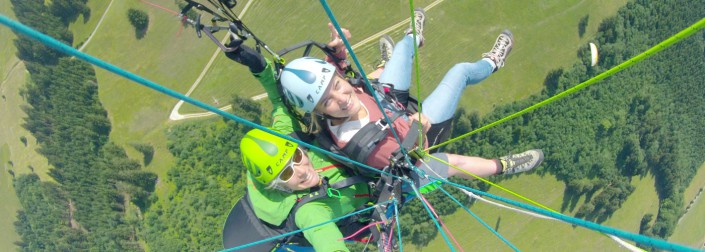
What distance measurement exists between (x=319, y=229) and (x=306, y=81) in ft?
4.39

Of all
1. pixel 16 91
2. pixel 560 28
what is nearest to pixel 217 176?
pixel 16 91

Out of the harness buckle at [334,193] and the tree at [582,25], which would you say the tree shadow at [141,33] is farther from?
the tree at [582,25]

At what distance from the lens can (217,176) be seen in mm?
9391

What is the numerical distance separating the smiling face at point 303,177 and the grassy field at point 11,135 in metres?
12.0

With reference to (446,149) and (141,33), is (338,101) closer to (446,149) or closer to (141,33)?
(446,149)

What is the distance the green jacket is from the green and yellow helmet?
33cm

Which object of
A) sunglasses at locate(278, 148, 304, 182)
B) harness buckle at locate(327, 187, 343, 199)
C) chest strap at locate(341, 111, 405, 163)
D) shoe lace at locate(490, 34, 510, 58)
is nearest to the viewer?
sunglasses at locate(278, 148, 304, 182)

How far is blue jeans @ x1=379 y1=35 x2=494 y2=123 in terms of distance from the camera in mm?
4496

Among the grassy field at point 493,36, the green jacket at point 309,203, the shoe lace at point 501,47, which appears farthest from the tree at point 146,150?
the shoe lace at point 501,47

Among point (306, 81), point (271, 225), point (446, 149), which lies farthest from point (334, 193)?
point (446, 149)

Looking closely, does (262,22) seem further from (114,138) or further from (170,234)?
(170,234)

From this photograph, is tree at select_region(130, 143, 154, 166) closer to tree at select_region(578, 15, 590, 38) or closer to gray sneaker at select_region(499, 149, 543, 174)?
gray sneaker at select_region(499, 149, 543, 174)

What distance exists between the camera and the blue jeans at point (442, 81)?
4496 millimetres

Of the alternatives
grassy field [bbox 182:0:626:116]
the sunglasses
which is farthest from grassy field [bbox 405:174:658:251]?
the sunglasses
